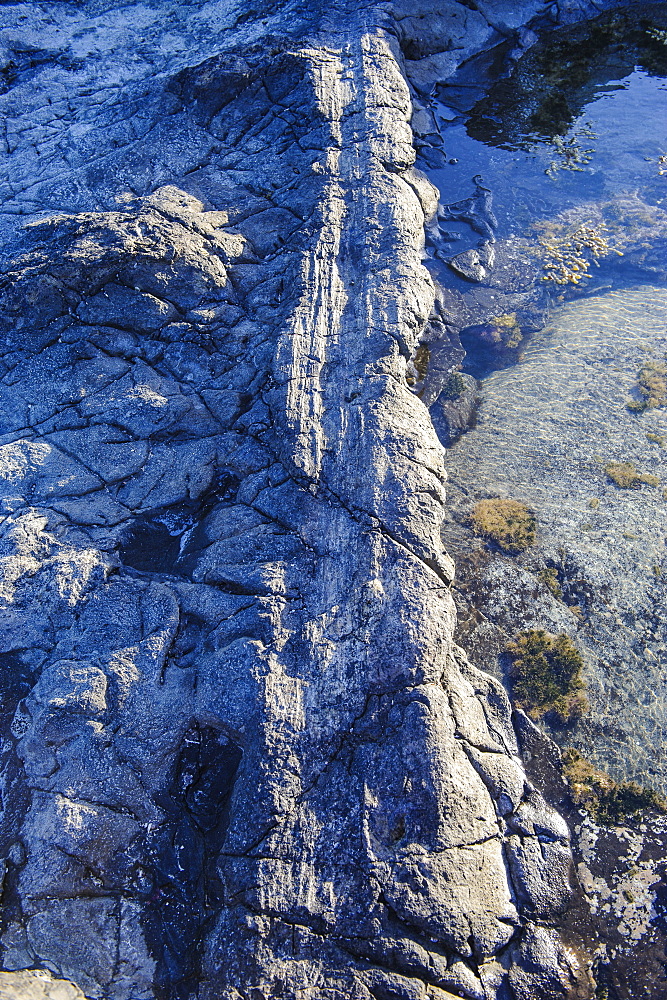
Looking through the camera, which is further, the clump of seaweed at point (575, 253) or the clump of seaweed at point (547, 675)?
the clump of seaweed at point (575, 253)

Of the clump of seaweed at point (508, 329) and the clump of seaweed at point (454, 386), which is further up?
the clump of seaweed at point (508, 329)

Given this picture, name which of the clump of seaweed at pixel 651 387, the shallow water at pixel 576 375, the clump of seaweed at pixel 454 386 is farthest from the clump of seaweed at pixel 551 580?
the clump of seaweed at pixel 651 387

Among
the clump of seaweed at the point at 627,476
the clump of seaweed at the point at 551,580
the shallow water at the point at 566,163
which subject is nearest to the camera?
the clump of seaweed at the point at 551,580

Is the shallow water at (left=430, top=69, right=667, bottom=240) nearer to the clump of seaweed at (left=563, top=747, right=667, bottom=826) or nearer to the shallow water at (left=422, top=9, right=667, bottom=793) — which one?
the shallow water at (left=422, top=9, right=667, bottom=793)

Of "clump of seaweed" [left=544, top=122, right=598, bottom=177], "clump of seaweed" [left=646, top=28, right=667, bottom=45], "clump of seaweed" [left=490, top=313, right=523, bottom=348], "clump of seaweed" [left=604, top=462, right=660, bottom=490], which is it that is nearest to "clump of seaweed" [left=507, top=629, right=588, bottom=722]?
"clump of seaweed" [left=604, top=462, right=660, bottom=490]

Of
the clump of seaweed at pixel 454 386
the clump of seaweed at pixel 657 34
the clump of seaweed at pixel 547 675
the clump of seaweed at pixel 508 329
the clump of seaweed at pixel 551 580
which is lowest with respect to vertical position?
the clump of seaweed at pixel 547 675

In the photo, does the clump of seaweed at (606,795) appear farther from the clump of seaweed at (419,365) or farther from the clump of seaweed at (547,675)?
the clump of seaweed at (419,365)
